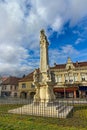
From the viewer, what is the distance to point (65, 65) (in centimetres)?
5834

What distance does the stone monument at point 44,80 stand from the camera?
1720 centimetres

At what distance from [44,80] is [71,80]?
124 feet

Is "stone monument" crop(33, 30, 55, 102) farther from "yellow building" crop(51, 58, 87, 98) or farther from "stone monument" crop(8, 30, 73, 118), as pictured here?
"yellow building" crop(51, 58, 87, 98)

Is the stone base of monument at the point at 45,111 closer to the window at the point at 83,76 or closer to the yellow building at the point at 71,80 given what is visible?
the yellow building at the point at 71,80

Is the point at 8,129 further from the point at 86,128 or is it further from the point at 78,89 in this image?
the point at 78,89

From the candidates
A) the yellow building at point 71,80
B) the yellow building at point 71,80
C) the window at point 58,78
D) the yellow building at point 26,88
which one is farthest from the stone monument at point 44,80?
the yellow building at point 26,88

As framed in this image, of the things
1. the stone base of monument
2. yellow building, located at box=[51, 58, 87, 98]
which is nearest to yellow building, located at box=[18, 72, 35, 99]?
yellow building, located at box=[51, 58, 87, 98]

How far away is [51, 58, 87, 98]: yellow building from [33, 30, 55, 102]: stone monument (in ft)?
114

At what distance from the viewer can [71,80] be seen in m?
54.5

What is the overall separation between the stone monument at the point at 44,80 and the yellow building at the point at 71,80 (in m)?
34.7

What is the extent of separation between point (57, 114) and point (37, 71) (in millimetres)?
6102

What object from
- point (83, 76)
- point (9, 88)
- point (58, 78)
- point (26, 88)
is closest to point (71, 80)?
point (83, 76)

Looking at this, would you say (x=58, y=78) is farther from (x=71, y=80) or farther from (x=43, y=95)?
(x=43, y=95)

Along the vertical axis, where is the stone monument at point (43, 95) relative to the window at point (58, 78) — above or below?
below
